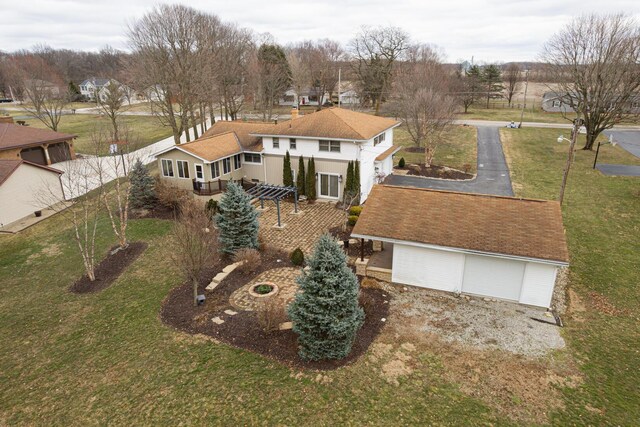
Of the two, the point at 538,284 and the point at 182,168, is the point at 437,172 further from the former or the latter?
the point at 182,168

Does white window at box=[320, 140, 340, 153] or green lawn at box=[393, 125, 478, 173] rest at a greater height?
white window at box=[320, 140, 340, 153]

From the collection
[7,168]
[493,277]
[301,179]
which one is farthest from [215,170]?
[493,277]

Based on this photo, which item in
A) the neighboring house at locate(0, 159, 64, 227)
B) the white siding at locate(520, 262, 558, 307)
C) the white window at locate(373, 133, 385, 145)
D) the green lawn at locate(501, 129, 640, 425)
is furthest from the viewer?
the white window at locate(373, 133, 385, 145)

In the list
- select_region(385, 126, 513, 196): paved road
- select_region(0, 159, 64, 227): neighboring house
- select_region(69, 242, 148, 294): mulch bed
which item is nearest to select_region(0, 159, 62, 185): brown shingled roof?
select_region(0, 159, 64, 227): neighboring house

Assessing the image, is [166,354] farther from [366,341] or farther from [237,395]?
[366,341]

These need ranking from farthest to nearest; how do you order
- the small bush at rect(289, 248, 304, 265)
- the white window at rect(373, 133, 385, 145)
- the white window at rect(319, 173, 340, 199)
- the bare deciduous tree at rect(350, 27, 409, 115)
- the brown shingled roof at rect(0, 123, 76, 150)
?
the bare deciduous tree at rect(350, 27, 409, 115) < the brown shingled roof at rect(0, 123, 76, 150) < the white window at rect(373, 133, 385, 145) < the white window at rect(319, 173, 340, 199) < the small bush at rect(289, 248, 304, 265)

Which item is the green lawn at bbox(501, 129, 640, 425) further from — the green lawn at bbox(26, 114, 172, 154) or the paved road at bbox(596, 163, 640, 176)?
the green lawn at bbox(26, 114, 172, 154)
